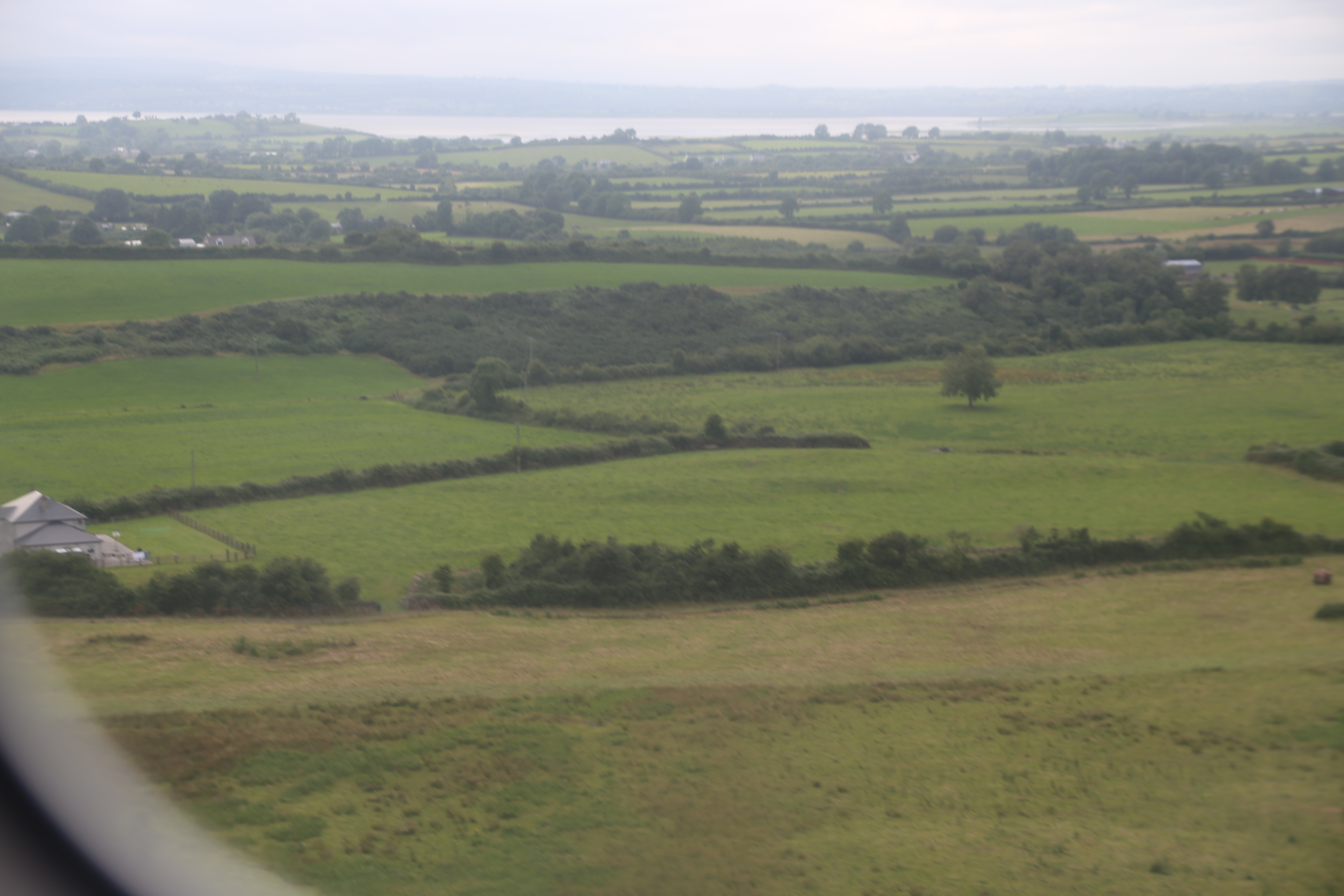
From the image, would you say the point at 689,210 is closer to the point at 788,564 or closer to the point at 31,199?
the point at 31,199

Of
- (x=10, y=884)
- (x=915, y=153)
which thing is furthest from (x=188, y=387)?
(x=915, y=153)

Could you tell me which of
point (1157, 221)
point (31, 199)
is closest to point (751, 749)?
point (1157, 221)

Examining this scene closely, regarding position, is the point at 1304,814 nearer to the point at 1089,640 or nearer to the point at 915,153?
the point at 1089,640

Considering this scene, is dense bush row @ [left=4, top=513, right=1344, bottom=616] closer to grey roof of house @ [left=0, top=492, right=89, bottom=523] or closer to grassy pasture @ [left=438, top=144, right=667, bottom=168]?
grey roof of house @ [left=0, top=492, right=89, bottom=523]

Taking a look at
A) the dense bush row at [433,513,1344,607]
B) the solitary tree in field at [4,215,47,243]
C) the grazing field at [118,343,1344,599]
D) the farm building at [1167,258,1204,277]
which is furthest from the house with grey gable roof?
the farm building at [1167,258,1204,277]

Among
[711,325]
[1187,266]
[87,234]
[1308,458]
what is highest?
[87,234]

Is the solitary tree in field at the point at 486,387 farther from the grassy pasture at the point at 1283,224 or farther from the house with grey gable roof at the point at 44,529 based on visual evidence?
the grassy pasture at the point at 1283,224
